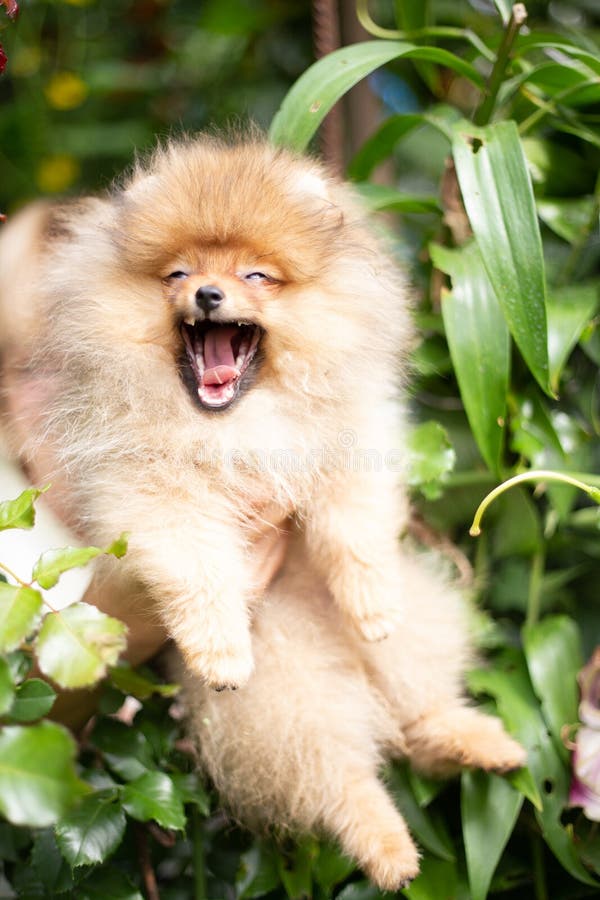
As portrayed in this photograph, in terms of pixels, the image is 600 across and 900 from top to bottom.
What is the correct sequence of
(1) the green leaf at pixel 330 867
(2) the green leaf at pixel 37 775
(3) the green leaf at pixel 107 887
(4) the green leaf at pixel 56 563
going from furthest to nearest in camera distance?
(1) the green leaf at pixel 330 867
(3) the green leaf at pixel 107 887
(4) the green leaf at pixel 56 563
(2) the green leaf at pixel 37 775

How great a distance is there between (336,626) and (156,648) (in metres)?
0.27

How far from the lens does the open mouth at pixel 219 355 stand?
109cm

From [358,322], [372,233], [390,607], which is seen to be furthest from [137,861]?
[372,233]

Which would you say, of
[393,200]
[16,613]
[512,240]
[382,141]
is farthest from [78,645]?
[382,141]

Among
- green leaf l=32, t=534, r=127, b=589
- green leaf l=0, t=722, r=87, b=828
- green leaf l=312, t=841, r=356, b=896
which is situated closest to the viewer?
green leaf l=0, t=722, r=87, b=828

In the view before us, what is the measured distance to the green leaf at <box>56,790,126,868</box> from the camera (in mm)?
929

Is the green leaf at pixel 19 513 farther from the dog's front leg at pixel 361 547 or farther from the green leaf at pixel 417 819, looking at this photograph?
the green leaf at pixel 417 819

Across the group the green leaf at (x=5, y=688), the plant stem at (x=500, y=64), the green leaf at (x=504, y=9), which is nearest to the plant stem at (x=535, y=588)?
the plant stem at (x=500, y=64)

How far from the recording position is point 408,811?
47.2 inches

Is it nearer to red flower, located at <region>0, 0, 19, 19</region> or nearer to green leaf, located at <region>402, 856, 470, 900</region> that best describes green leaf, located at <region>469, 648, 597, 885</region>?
green leaf, located at <region>402, 856, 470, 900</region>

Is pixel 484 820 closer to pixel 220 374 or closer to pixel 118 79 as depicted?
pixel 220 374

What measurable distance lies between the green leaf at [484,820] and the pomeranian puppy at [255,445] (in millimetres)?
47

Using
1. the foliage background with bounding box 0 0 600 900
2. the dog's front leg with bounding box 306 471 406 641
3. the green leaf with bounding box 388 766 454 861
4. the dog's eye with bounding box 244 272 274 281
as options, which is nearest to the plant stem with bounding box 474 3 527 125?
the foliage background with bounding box 0 0 600 900

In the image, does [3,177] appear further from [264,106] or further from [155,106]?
[264,106]
